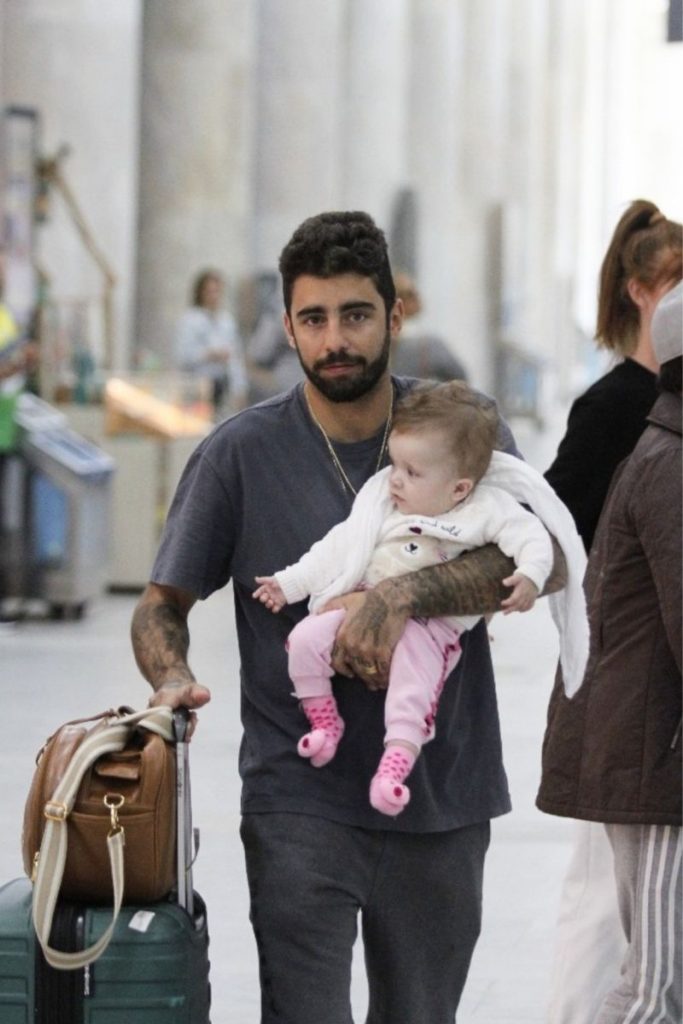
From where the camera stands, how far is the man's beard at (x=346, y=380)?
3.90 m

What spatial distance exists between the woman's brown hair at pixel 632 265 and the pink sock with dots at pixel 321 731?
1.78m

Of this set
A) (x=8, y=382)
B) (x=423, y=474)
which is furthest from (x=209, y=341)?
(x=423, y=474)

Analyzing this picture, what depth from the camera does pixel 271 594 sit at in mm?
3877

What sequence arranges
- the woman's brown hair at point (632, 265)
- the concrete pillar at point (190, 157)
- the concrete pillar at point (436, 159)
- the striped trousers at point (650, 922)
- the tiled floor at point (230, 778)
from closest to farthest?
the striped trousers at point (650, 922) < the woman's brown hair at point (632, 265) < the tiled floor at point (230, 778) < the concrete pillar at point (190, 157) < the concrete pillar at point (436, 159)

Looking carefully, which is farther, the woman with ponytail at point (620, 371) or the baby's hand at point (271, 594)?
the woman with ponytail at point (620, 371)

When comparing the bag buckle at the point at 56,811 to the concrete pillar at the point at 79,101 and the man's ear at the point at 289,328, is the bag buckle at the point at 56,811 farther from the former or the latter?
the concrete pillar at the point at 79,101

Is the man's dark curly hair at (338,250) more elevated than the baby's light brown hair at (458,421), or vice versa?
the man's dark curly hair at (338,250)

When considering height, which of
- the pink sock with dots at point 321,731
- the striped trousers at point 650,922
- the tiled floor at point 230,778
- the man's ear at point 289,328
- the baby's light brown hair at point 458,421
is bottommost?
the tiled floor at point 230,778

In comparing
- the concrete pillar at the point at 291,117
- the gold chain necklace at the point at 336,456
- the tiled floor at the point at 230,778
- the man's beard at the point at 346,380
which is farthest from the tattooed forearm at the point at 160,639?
the concrete pillar at the point at 291,117

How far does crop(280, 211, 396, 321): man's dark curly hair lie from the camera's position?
12.8 ft

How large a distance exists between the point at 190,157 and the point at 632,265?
2083 centimetres

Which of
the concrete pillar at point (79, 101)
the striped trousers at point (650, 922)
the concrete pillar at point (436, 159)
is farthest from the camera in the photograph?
the concrete pillar at point (436, 159)

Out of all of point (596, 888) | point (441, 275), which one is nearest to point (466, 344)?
point (441, 275)

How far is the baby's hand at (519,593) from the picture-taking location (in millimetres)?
3811
